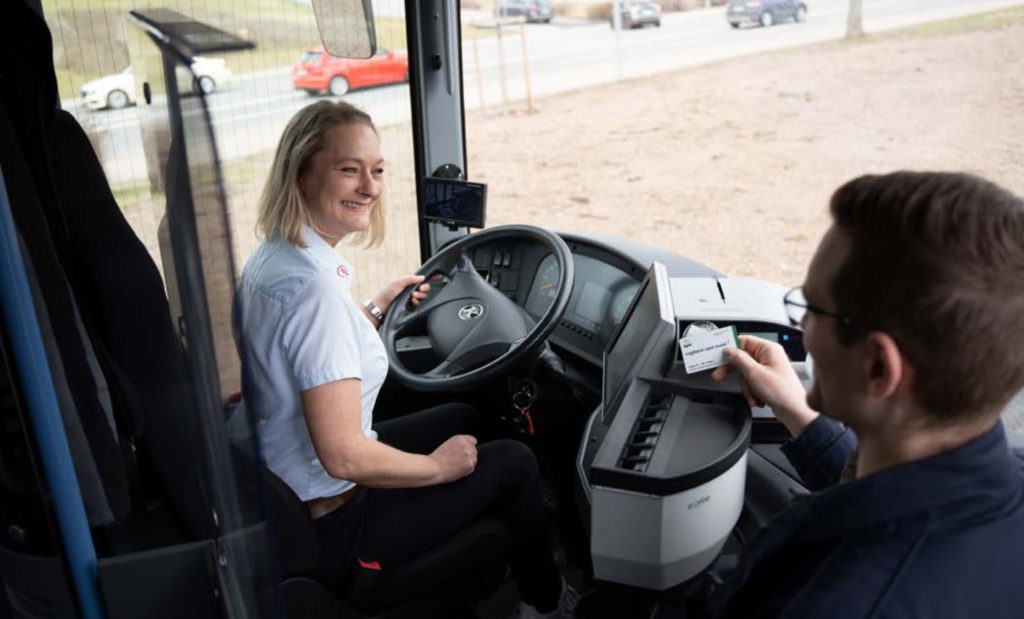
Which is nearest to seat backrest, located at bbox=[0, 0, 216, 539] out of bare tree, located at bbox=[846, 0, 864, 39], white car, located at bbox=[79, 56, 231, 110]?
white car, located at bbox=[79, 56, 231, 110]

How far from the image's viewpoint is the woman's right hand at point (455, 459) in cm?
170

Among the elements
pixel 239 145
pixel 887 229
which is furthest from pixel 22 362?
pixel 887 229

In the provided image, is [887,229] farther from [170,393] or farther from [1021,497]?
[170,393]

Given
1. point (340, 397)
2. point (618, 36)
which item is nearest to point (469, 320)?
point (340, 397)

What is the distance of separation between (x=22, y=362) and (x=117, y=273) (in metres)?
0.26

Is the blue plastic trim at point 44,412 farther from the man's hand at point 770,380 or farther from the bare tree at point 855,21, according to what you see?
the bare tree at point 855,21

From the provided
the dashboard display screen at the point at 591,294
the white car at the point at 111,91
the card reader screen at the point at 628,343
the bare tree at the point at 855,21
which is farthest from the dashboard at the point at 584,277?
the bare tree at the point at 855,21

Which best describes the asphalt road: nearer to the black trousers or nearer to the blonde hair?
the blonde hair

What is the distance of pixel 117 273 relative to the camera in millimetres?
1334

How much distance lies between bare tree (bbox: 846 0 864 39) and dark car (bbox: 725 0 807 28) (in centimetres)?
34

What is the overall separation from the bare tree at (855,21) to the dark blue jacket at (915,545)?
21.5ft

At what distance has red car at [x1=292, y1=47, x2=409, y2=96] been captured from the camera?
1.84 m

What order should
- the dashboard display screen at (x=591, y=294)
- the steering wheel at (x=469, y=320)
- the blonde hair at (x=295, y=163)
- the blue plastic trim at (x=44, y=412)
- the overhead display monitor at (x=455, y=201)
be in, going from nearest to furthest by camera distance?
the blue plastic trim at (x=44, y=412) < the blonde hair at (x=295, y=163) < the steering wheel at (x=469, y=320) < the dashboard display screen at (x=591, y=294) < the overhead display monitor at (x=455, y=201)

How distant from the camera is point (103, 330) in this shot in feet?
4.41
